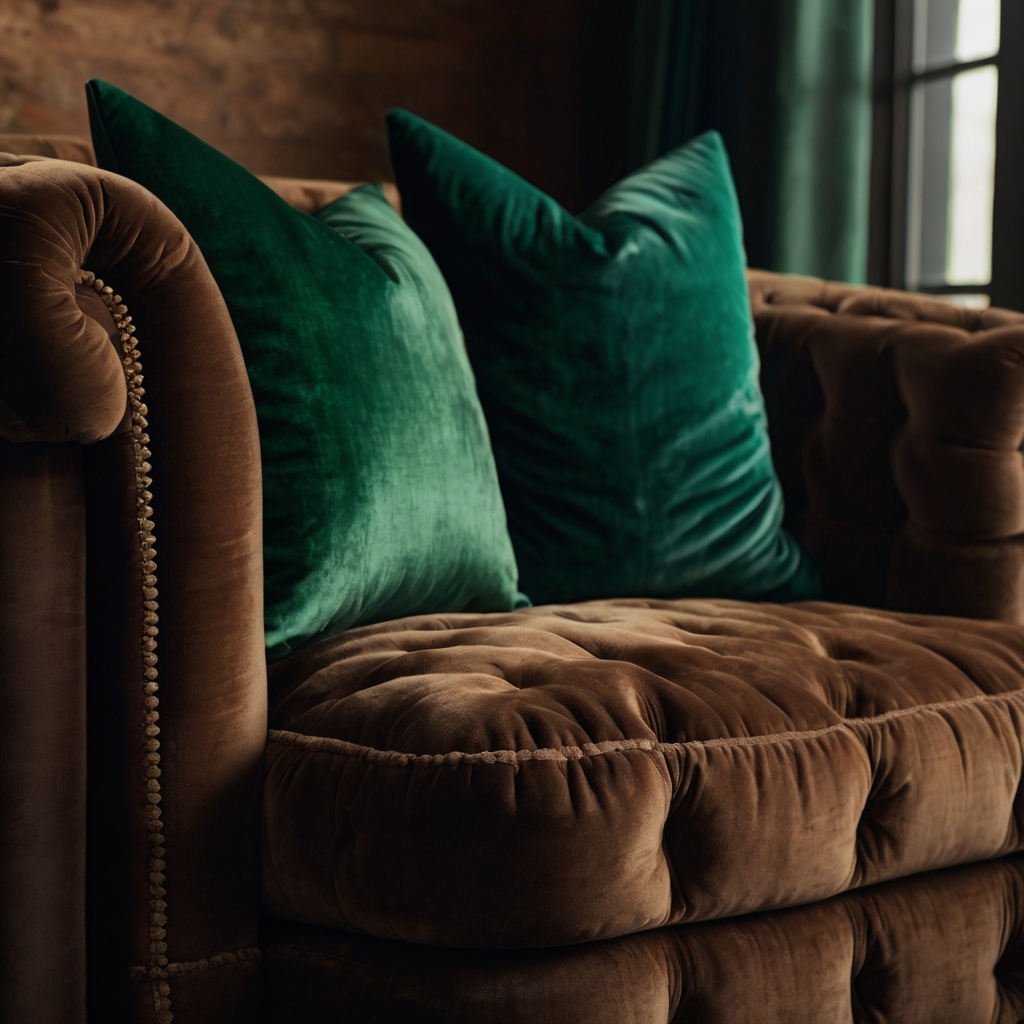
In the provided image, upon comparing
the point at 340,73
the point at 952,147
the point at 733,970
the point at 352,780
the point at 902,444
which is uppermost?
the point at 340,73

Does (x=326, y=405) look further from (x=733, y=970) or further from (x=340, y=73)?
(x=340, y=73)

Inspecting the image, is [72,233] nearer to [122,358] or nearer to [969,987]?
[122,358]

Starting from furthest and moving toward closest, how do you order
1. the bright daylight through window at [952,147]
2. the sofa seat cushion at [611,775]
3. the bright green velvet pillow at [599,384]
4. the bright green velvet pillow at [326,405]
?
the bright daylight through window at [952,147]
the bright green velvet pillow at [599,384]
the bright green velvet pillow at [326,405]
the sofa seat cushion at [611,775]

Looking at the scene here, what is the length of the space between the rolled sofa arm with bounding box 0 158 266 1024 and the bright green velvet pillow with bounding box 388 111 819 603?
46 cm

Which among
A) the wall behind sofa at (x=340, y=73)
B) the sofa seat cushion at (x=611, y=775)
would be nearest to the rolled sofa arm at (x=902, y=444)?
the sofa seat cushion at (x=611, y=775)

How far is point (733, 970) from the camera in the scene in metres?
0.83

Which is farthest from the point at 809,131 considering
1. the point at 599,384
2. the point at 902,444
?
the point at 599,384

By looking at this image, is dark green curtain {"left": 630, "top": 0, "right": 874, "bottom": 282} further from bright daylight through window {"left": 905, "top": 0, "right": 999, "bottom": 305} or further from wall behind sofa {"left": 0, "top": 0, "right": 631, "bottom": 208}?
wall behind sofa {"left": 0, "top": 0, "right": 631, "bottom": 208}

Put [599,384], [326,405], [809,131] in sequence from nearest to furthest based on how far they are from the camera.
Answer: [326,405], [599,384], [809,131]

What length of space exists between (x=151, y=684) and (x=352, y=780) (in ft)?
0.54

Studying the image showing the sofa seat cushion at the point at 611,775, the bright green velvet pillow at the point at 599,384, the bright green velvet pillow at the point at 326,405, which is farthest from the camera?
the bright green velvet pillow at the point at 599,384

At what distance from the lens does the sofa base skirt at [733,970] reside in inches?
30.1

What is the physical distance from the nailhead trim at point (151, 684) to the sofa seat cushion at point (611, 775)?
80 mm

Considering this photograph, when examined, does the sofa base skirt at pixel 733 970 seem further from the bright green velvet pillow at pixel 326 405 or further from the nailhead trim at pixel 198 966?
the bright green velvet pillow at pixel 326 405
